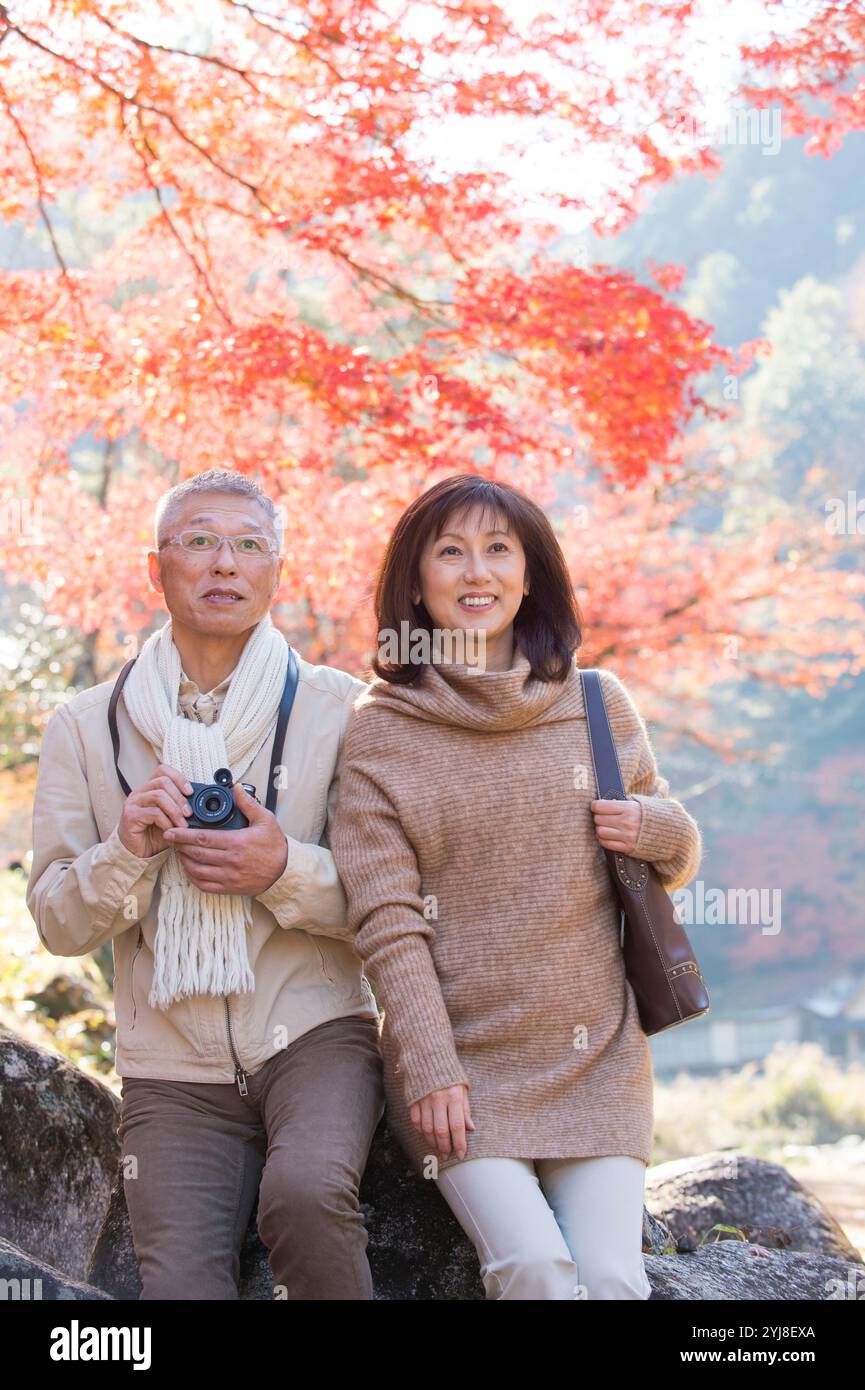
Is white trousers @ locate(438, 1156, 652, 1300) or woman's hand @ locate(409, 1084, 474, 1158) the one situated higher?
woman's hand @ locate(409, 1084, 474, 1158)

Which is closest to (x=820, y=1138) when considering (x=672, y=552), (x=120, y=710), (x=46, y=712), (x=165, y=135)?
(x=672, y=552)

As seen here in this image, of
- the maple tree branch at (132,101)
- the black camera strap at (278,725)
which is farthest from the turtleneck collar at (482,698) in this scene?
the maple tree branch at (132,101)

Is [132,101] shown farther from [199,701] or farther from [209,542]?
[199,701]

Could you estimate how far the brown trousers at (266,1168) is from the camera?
7.40 ft

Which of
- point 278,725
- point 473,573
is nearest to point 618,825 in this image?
point 473,573

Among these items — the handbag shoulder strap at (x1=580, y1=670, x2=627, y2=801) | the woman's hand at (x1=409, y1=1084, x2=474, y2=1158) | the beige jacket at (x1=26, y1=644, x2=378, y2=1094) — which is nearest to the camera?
the woman's hand at (x1=409, y1=1084, x2=474, y2=1158)

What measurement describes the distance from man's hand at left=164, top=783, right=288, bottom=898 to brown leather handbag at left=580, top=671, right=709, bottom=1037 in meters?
0.68

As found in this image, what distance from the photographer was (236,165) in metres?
6.20

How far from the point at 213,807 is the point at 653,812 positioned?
0.89 metres

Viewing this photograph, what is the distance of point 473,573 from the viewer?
104 inches

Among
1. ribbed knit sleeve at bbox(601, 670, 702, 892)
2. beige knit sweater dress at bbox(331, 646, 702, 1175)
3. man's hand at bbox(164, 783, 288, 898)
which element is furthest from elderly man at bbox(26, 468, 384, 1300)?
ribbed knit sleeve at bbox(601, 670, 702, 892)

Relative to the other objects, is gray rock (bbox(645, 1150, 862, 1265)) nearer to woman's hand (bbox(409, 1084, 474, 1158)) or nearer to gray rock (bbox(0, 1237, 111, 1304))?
woman's hand (bbox(409, 1084, 474, 1158))

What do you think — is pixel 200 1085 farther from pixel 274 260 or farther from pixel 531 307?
pixel 274 260

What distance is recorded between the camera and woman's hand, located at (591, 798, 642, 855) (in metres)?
2.57
